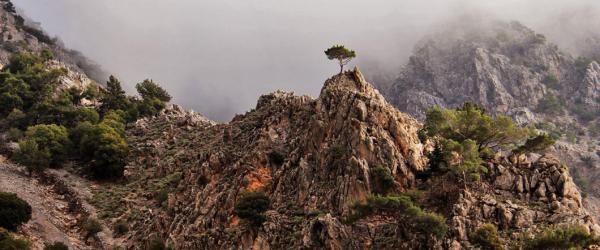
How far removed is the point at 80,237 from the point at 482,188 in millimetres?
51951

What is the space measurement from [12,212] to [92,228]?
10296 millimetres

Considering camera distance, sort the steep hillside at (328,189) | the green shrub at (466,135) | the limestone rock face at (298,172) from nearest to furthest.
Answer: the steep hillside at (328,189), the limestone rock face at (298,172), the green shrub at (466,135)

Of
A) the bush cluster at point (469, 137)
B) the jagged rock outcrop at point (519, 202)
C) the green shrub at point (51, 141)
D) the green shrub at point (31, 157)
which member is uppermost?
the green shrub at point (51, 141)

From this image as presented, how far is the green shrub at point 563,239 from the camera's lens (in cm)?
4812

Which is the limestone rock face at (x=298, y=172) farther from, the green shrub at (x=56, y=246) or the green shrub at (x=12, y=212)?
the green shrub at (x=12, y=212)

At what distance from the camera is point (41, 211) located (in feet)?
263

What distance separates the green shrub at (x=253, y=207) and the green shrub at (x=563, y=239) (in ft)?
90.8


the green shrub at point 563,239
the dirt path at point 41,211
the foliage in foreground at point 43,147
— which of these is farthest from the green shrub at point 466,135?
the foliage in foreground at point 43,147

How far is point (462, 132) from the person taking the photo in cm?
7231

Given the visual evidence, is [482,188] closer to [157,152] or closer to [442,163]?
[442,163]

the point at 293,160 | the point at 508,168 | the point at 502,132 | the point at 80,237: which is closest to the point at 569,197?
the point at 508,168

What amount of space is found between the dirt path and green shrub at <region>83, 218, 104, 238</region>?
1.36 metres

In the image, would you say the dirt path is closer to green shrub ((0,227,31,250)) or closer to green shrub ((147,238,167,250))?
green shrub ((0,227,31,250))

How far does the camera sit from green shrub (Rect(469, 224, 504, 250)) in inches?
2026
